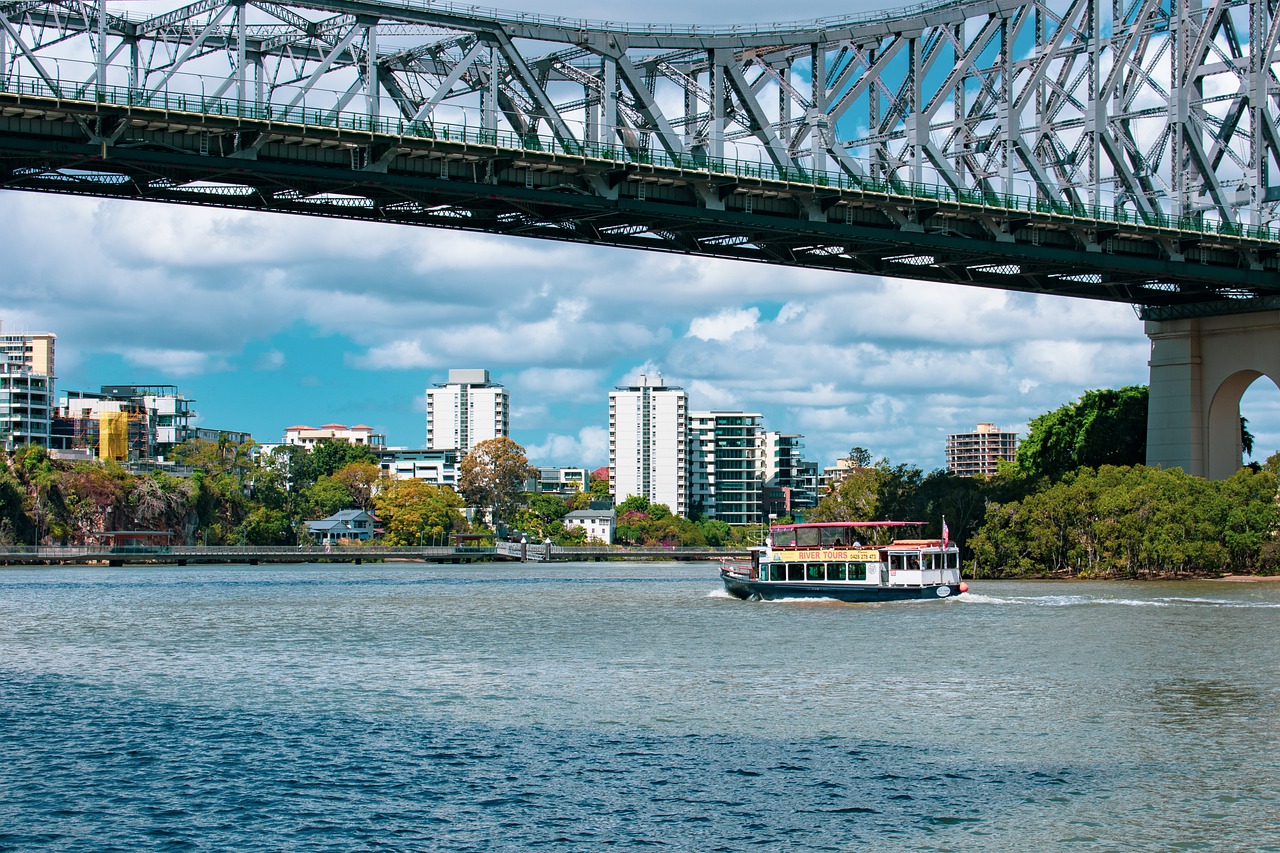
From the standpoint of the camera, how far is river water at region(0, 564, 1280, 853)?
2159cm

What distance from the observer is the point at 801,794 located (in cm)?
2342

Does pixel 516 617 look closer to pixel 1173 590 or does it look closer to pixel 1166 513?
pixel 1173 590

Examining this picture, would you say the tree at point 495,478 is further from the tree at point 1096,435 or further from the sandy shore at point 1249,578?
the sandy shore at point 1249,578

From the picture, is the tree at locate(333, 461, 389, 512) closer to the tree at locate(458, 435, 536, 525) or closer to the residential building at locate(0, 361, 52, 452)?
the tree at locate(458, 435, 536, 525)

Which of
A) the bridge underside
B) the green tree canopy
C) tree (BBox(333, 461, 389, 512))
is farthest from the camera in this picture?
tree (BBox(333, 461, 389, 512))

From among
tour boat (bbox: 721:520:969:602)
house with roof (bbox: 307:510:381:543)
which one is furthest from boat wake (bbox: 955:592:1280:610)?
house with roof (bbox: 307:510:381:543)

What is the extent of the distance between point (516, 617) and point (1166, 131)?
41.3m

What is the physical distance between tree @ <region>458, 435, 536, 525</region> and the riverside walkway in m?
28.7

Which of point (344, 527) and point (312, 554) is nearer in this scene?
point (312, 554)

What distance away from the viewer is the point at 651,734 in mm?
28469

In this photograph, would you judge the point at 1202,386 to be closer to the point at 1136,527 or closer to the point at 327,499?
the point at 1136,527

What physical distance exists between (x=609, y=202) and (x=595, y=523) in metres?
138

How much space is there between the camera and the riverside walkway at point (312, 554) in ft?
384

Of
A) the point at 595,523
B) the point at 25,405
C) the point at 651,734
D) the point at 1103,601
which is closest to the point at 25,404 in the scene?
the point at 25,405
